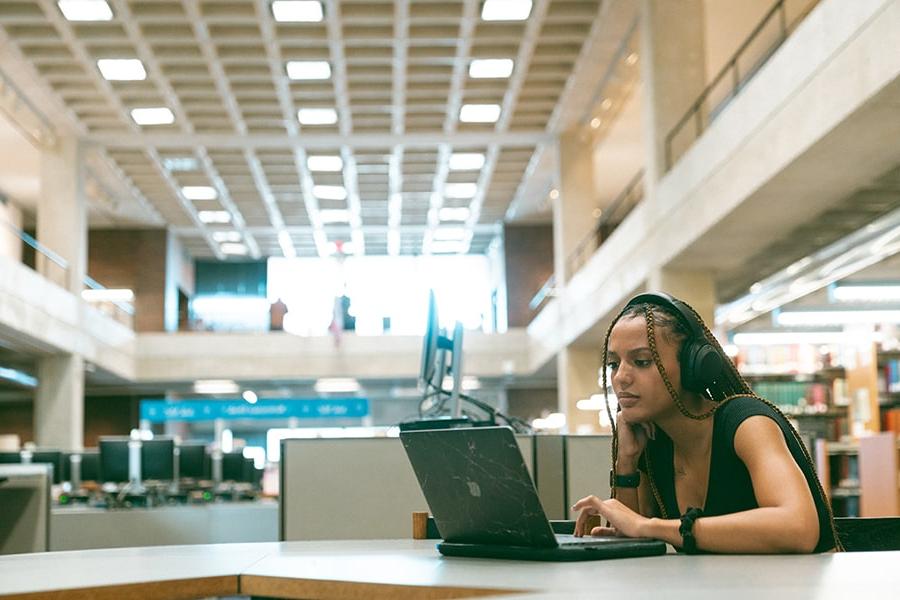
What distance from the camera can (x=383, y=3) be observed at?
45.8ft

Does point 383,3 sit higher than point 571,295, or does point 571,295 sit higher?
point 383,3

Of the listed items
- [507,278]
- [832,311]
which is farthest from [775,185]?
[507,278]

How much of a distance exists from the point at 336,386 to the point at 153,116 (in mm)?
9054

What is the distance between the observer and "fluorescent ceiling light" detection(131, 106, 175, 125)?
17.8 meters

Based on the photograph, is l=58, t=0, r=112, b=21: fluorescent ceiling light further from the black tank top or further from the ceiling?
the black tank top

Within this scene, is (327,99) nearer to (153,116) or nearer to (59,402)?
(153,116)

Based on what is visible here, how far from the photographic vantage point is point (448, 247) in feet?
93.0

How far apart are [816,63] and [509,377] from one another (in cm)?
1627

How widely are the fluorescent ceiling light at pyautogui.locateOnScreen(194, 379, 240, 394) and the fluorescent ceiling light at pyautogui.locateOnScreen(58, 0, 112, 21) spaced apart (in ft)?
35.4

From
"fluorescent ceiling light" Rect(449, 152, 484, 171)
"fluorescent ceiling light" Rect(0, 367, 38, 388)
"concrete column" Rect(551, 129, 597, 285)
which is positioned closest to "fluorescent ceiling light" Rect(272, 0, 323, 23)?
"fluorescent ceiling light" Rect(449, 152, 484, 171)

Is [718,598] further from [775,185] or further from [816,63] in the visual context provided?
[775,185]

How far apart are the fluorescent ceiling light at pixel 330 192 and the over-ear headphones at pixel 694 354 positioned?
2020 centimetres

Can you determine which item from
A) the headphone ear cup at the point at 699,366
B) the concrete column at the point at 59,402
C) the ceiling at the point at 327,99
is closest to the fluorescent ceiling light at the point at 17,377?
the concrete column at the point at 59,402

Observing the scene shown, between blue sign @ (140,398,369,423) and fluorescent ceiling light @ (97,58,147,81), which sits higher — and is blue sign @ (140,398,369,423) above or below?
below
